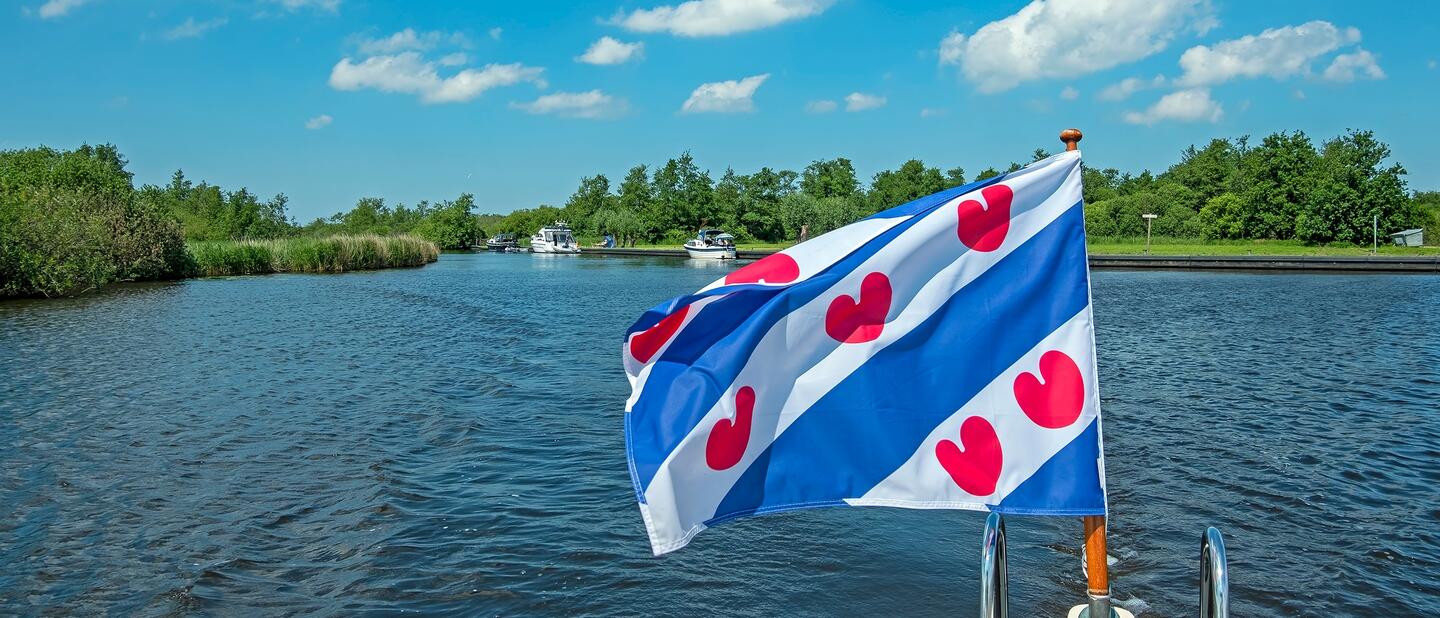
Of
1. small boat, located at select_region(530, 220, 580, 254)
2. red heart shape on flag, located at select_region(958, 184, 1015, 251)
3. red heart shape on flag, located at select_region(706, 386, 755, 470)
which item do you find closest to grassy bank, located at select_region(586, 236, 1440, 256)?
small boat, located at select_region(530, 220, 580, 254)

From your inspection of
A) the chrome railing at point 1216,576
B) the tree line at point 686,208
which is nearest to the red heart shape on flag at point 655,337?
the chrome railing at point 1216,576

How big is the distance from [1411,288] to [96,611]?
47.6 metres

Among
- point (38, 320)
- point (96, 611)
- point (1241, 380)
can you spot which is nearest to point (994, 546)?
point (96, 611)

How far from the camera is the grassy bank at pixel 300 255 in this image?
55.8 m

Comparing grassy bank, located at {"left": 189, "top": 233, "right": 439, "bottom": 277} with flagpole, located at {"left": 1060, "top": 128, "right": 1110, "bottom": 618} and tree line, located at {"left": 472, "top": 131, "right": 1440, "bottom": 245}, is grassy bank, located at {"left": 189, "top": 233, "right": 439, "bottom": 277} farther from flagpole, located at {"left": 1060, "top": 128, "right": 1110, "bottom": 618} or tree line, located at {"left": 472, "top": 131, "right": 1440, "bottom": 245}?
flagpole, located at {"left": 1060, "top": 128, "right": 1110, "bottom": 618}

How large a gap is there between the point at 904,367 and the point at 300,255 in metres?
63.6

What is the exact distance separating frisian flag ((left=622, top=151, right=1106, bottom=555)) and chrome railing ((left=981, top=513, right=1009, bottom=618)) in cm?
19

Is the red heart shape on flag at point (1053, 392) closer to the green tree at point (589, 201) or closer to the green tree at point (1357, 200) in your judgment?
the green tree at point (1357, 200)

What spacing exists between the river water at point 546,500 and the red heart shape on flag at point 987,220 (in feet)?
12.0

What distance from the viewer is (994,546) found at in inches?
153

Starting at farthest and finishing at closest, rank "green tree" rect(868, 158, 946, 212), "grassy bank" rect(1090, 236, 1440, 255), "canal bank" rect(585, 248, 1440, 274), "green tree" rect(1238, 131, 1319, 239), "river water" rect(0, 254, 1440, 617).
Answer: "green tree" rect(868, 158, 946, 212) < "green tree" rect(1238, 131, 1319, 239) < "grassy bank" rect(1090, 236, 1440, 255) < "canal bank" rect(585, 248, 1440, 274) < "river water" rect(0, 254, 1440, 617)

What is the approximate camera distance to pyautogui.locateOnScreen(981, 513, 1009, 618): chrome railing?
152 inches

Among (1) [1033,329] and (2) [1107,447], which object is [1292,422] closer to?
(2) [1107,447]

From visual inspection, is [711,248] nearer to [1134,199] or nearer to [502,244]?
[1134,199]
